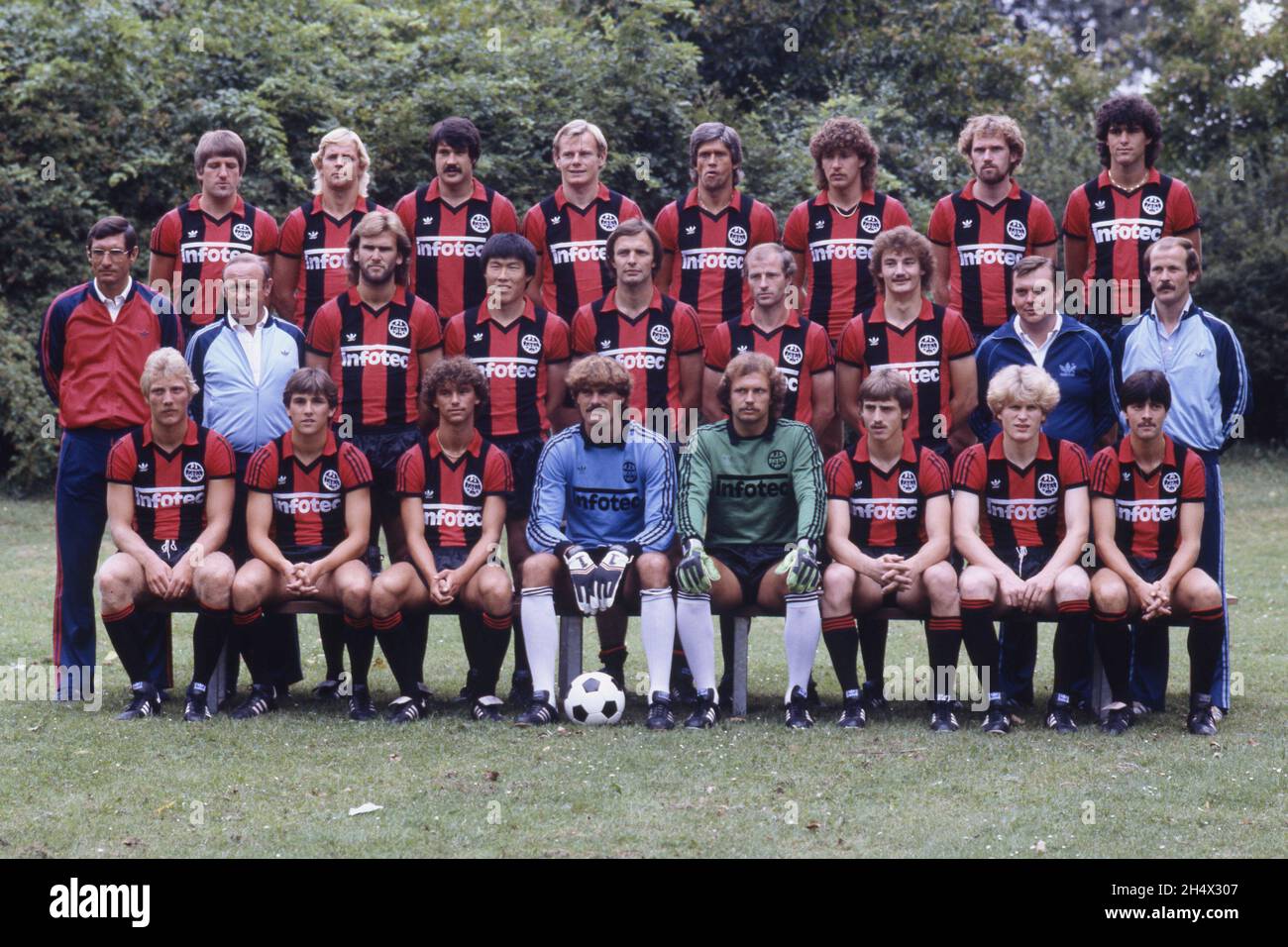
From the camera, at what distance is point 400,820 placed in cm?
535

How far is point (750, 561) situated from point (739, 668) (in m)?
0.47

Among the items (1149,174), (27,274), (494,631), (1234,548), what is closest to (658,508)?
(494,631)

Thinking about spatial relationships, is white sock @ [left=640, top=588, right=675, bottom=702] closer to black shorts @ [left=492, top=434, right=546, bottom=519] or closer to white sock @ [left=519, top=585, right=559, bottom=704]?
white sock @ [left=519, top=585, right=559, bottom=704]

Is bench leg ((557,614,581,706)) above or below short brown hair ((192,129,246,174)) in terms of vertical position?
below

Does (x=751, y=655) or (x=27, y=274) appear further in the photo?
(x=27, y=274)

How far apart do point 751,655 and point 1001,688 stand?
2.48m

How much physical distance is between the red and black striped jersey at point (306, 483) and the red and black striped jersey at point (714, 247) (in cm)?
180

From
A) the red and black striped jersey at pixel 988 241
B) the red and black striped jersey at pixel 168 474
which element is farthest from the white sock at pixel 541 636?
the red and black striped jersey at pixel 988 241

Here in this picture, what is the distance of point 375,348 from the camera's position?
7.28 metres

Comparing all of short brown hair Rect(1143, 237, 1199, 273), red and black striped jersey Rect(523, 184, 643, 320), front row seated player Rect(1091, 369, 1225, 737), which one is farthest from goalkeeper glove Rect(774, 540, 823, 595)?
short brown hair Rect(1143, 237, 1199, 273)

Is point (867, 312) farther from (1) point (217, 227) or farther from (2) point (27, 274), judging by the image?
(2) point (27, 274)

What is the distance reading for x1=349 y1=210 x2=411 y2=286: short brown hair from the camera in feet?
23.5

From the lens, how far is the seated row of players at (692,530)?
678 cm

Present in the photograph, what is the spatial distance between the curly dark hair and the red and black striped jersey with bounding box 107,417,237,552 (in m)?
4.18
